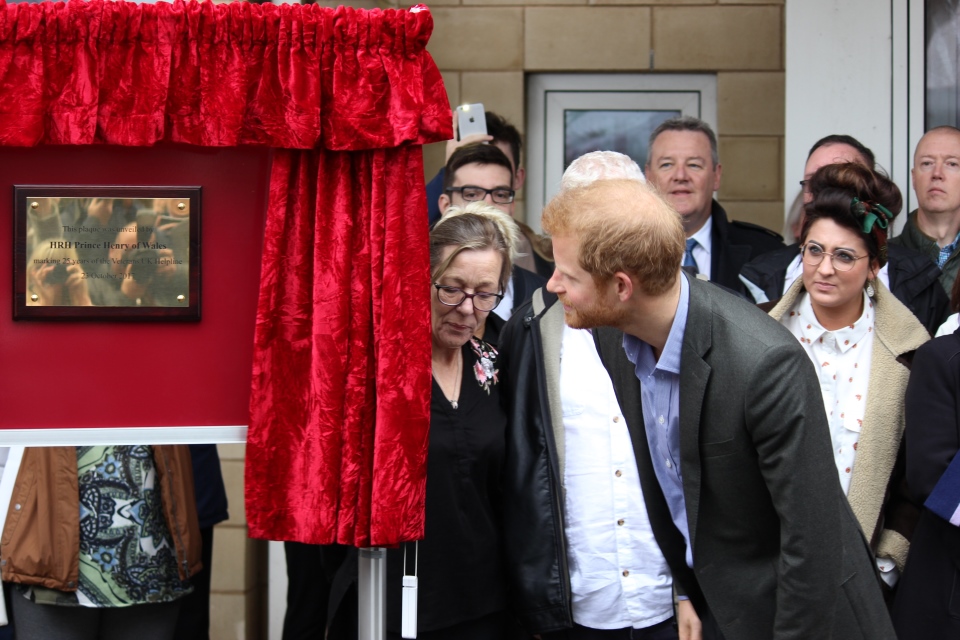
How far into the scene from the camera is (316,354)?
1.97 m

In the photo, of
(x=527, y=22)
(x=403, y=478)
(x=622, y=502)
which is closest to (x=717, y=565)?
(x=622, y=502)

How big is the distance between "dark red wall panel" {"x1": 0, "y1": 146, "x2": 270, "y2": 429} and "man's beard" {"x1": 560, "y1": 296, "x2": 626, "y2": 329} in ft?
1.97

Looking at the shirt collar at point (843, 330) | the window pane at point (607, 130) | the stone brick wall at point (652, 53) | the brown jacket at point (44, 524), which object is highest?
the stone brick wall at point (652, 53)

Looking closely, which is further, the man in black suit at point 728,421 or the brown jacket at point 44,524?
the brown jacket at point 44,524

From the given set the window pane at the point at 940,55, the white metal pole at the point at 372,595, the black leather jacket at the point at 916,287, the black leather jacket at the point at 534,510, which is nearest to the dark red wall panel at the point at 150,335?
the white metal pole at the point at 372,595

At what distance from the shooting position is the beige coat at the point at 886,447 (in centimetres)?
301

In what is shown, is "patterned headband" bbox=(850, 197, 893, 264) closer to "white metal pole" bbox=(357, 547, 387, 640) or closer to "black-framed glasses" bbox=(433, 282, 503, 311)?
"black-framed glasses" bbox=(433, 282, 503, 311)

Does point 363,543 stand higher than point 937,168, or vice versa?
point 937,168

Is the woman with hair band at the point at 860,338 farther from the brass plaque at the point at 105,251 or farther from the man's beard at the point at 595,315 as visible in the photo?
the brass plaque at the point at 105,251

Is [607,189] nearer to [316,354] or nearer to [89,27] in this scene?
[316,354]

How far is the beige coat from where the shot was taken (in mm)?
3010

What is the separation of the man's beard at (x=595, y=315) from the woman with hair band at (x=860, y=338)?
1.16 metres

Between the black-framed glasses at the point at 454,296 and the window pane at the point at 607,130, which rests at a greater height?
the window pane at the point at 607,130

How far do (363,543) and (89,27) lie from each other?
102 cm
